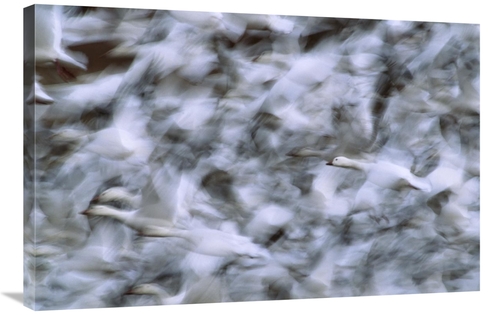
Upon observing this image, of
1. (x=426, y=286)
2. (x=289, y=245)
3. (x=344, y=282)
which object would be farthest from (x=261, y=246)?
(x=426, y=286)

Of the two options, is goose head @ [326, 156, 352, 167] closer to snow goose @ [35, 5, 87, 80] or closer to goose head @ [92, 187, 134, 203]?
goose head @ [92, 187, 134, 203]

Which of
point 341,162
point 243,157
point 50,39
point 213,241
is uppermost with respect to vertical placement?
point 50,39

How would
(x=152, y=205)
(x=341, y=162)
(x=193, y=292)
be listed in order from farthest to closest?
(x=341, y=162)
(x=193, y=292)
(x=152, y=205)

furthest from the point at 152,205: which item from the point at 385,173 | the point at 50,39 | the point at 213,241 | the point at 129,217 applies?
the point at 385,173

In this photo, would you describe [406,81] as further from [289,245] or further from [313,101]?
[289,245]

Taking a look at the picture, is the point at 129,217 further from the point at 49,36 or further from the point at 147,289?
the point at 49,36

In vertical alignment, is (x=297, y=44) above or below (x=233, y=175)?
above

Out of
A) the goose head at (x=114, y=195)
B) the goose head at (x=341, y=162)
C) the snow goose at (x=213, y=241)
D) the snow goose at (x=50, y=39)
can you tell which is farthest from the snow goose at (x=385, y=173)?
the snow goose at (x=50, y=39)
